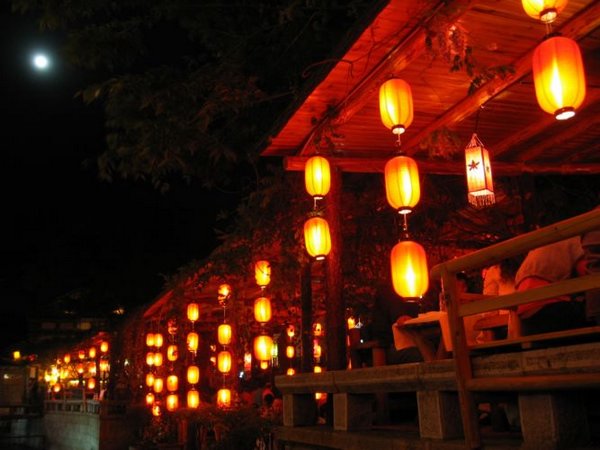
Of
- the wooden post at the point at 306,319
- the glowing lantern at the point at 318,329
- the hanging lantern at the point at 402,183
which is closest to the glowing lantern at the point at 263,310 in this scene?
the wooden post at the point at 306,319

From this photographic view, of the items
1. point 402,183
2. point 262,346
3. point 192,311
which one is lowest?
point 262,346

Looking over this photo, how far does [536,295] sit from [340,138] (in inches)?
194

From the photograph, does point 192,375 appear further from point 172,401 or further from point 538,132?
point 538,132

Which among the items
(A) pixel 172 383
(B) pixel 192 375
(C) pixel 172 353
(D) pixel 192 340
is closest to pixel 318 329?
(D) pixel 192 340

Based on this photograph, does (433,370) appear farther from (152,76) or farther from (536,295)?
(152,76)

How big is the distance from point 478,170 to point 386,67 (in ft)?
6.97

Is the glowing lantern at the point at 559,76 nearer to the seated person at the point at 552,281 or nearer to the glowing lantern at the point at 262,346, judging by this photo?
the seated person at the point at 552,281

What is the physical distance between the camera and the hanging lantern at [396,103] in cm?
648

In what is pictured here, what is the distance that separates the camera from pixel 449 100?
25.2 ft

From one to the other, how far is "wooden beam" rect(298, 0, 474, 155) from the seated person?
2.36 metres

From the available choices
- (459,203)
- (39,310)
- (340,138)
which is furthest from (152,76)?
(39,310)

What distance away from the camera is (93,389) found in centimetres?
A: 3247

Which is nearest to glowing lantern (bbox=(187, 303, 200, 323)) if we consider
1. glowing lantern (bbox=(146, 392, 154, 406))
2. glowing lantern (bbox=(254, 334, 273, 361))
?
glowing lantern (bbox=(254, 334, 273, 361))

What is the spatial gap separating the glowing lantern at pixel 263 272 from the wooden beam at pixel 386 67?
356cm
